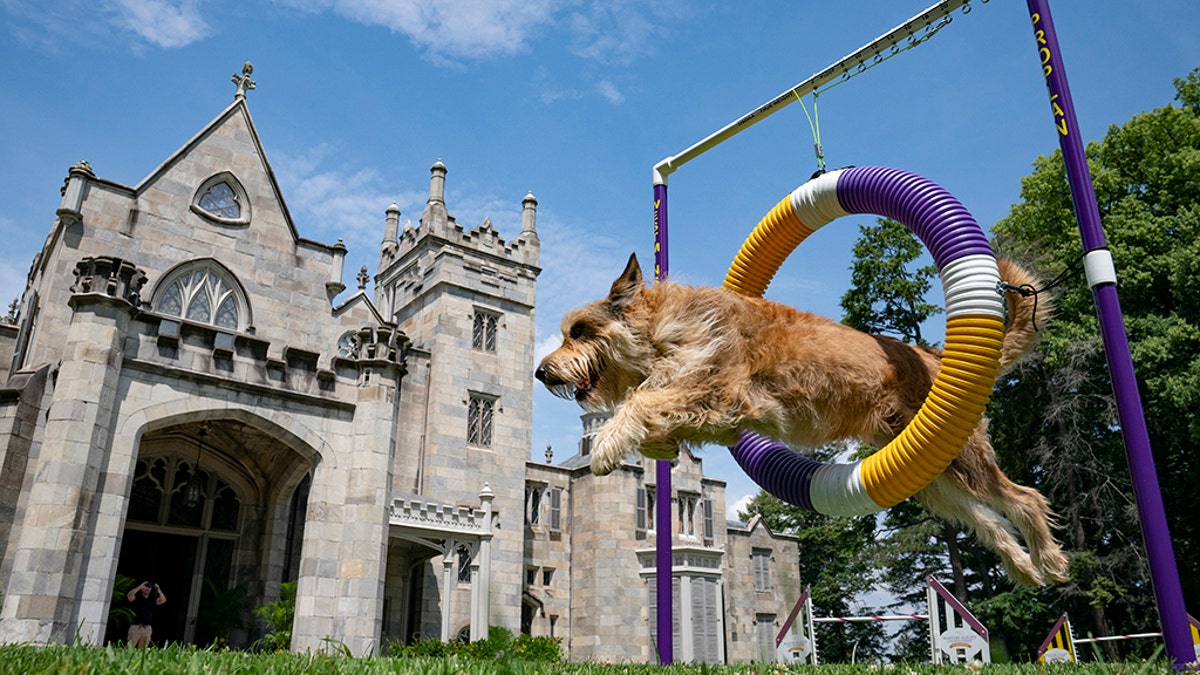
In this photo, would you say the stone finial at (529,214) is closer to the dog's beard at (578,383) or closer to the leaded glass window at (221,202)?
the leaded glass window at (221,202)

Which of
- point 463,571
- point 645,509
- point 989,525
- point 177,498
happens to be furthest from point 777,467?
point 645,509

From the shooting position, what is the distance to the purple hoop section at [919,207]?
4641mm

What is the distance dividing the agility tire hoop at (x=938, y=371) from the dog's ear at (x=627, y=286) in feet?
4.72

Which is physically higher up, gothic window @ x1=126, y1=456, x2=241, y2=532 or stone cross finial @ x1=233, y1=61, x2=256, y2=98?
stone cross finial @ x1=233, y1=61, x2=256, y2=98

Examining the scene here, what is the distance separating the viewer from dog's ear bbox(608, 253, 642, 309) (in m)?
4.74

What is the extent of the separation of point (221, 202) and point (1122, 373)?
18.7 m

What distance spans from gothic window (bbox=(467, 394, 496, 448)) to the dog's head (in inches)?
785

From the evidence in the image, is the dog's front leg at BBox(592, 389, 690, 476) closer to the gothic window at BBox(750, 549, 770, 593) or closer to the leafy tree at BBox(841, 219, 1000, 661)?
the leafy tree at BBox(841, 219, 1000, 661)

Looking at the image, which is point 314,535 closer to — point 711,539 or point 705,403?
point 705,403

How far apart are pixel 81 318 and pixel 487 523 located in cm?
983

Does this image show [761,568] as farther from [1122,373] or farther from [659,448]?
[659,448]

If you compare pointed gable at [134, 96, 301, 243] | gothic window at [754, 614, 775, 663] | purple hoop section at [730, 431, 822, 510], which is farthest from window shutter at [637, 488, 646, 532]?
purple hoop section at [730, 431, 822, 510]

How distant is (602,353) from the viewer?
4.64 meters

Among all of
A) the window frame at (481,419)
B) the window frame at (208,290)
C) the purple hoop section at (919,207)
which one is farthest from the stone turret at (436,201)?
the purple hoop section at (919,207)
